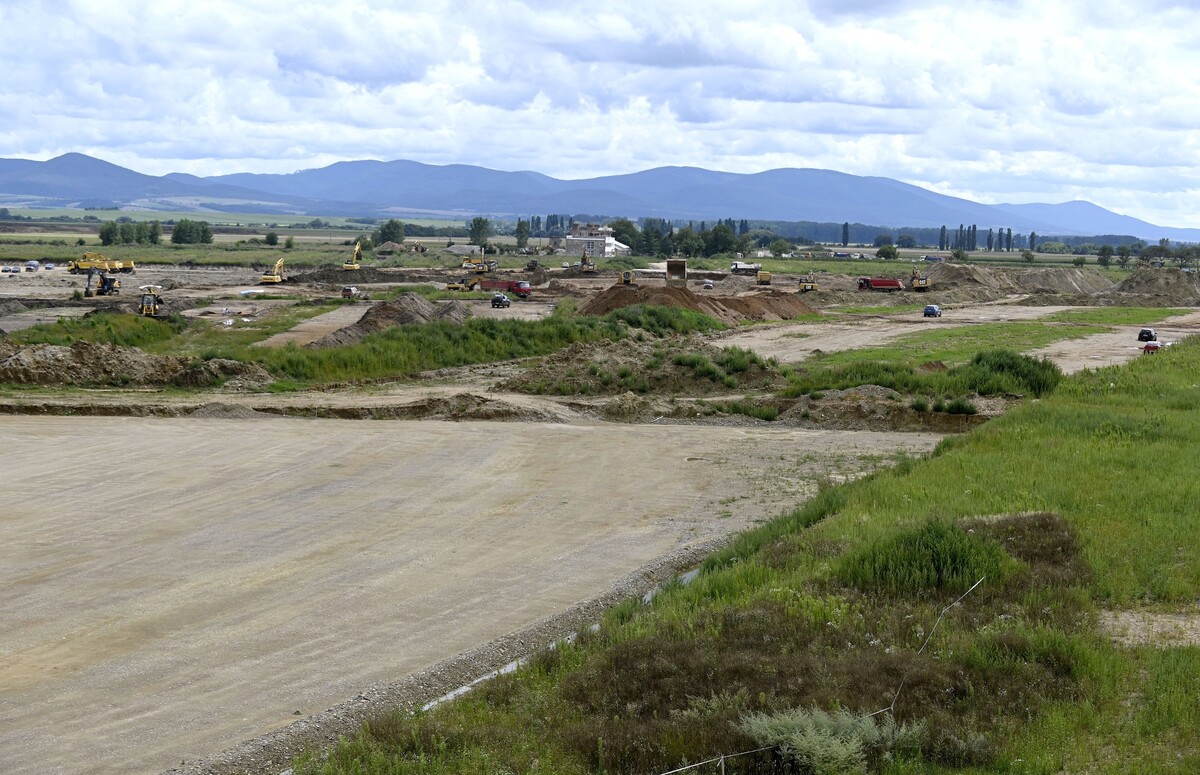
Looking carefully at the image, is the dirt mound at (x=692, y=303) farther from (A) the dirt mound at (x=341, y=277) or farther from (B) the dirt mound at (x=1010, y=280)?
(A) the dirt mound at (x=341, y=277)

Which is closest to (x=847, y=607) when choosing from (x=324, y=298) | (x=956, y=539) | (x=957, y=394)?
(x=956, y=539)

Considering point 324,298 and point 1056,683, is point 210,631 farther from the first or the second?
point 324,298

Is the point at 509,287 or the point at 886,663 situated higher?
the point at 886,663

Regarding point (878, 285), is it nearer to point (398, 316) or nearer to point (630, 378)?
point (398, 316)

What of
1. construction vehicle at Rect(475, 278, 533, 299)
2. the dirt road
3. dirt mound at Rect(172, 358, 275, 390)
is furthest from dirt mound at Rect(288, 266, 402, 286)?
the dirt road

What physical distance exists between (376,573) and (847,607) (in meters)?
7.64

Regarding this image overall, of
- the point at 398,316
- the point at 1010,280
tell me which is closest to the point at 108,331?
the point at 398,316

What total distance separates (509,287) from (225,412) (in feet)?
194

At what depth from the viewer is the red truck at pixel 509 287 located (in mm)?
90625

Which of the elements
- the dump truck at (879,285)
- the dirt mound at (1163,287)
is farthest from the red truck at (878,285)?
the dirt mound at (1163,287)

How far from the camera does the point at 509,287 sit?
9231cm

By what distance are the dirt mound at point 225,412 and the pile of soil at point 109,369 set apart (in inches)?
196

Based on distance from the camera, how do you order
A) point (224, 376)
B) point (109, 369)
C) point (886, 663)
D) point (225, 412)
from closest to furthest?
point (886, 663), point (225, 412), point (109, 369), point (224, 376)

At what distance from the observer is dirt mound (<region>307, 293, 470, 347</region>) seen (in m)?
49.4
